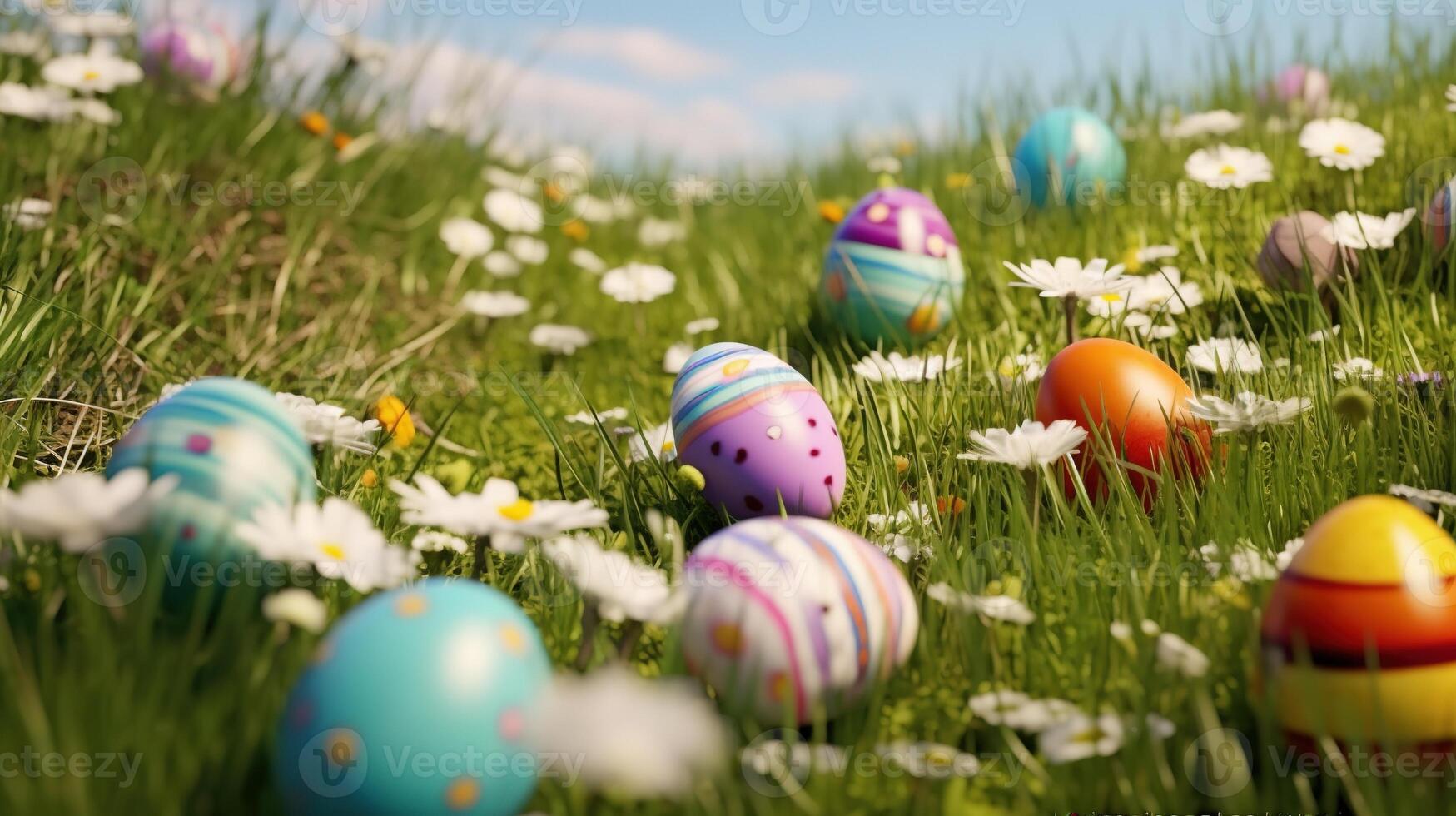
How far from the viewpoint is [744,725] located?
54.6 inches

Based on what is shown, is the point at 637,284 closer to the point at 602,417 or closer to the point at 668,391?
the point at 668,391

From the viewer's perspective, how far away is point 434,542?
184 centimetres

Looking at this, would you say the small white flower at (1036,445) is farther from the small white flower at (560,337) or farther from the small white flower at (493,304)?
the small white flower at (493,304)

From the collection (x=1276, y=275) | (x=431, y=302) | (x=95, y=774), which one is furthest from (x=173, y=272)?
(x=1276, y=275)

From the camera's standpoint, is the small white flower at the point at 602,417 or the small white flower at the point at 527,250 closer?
the small white flower at the point at 602,417

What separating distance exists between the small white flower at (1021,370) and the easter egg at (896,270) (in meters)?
0.24

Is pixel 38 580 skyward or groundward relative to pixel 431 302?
skyward

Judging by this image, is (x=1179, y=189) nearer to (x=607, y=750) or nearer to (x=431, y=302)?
(x=431, y=302)

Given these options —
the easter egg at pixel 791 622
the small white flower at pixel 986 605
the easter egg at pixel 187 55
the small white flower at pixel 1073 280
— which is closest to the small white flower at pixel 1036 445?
the small white flower at pixel 986 605

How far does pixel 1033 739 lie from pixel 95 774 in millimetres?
1070

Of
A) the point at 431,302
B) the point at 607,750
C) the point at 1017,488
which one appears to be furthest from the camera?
the point at 431,302

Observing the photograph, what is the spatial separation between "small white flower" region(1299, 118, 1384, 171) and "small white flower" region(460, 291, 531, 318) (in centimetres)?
227

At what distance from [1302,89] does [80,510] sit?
4304 mm

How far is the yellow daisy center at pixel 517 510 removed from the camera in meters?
1.50
